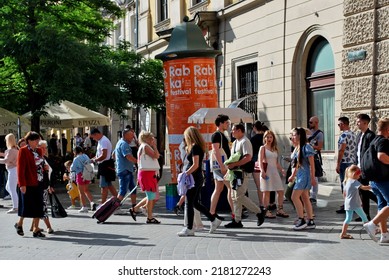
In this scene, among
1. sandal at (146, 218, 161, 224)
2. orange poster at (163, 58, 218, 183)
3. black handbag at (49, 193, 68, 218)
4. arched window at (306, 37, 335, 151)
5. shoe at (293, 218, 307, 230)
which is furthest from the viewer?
arched window at (306, 37, 335, 151)

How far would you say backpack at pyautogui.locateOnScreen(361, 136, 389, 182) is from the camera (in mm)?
9070

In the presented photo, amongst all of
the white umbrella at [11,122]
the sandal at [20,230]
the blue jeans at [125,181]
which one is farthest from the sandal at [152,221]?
the white umbrella at [11,122]

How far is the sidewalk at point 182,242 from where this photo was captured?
8.60 meters

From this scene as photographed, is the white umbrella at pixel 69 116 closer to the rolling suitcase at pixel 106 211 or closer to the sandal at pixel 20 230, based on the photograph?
the rolling suitcase at pixel 106 211

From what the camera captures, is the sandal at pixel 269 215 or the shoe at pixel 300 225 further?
the sandal at pixel 269 215

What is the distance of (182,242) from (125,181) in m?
4.06

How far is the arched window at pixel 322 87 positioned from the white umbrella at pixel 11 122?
8264 millimetres

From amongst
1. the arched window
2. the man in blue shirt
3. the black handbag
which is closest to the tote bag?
the man in blue shirt

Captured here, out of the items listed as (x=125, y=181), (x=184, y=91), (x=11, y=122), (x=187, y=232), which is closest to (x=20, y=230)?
(x=187, y=232)

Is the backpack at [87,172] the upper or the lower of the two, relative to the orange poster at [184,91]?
lower

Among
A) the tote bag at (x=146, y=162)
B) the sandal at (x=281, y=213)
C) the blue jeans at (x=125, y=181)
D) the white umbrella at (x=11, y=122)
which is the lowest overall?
the sandal at (x=281, y=213)

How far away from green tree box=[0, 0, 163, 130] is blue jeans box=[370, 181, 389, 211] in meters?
10.5

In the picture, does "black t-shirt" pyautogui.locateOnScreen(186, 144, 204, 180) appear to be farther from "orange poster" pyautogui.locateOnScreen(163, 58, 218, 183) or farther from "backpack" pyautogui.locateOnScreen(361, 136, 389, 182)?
"orange poster" pyautogui.locateOnScreen(163, 58, 218, 183)

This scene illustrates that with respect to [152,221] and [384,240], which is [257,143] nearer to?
[152,221]
